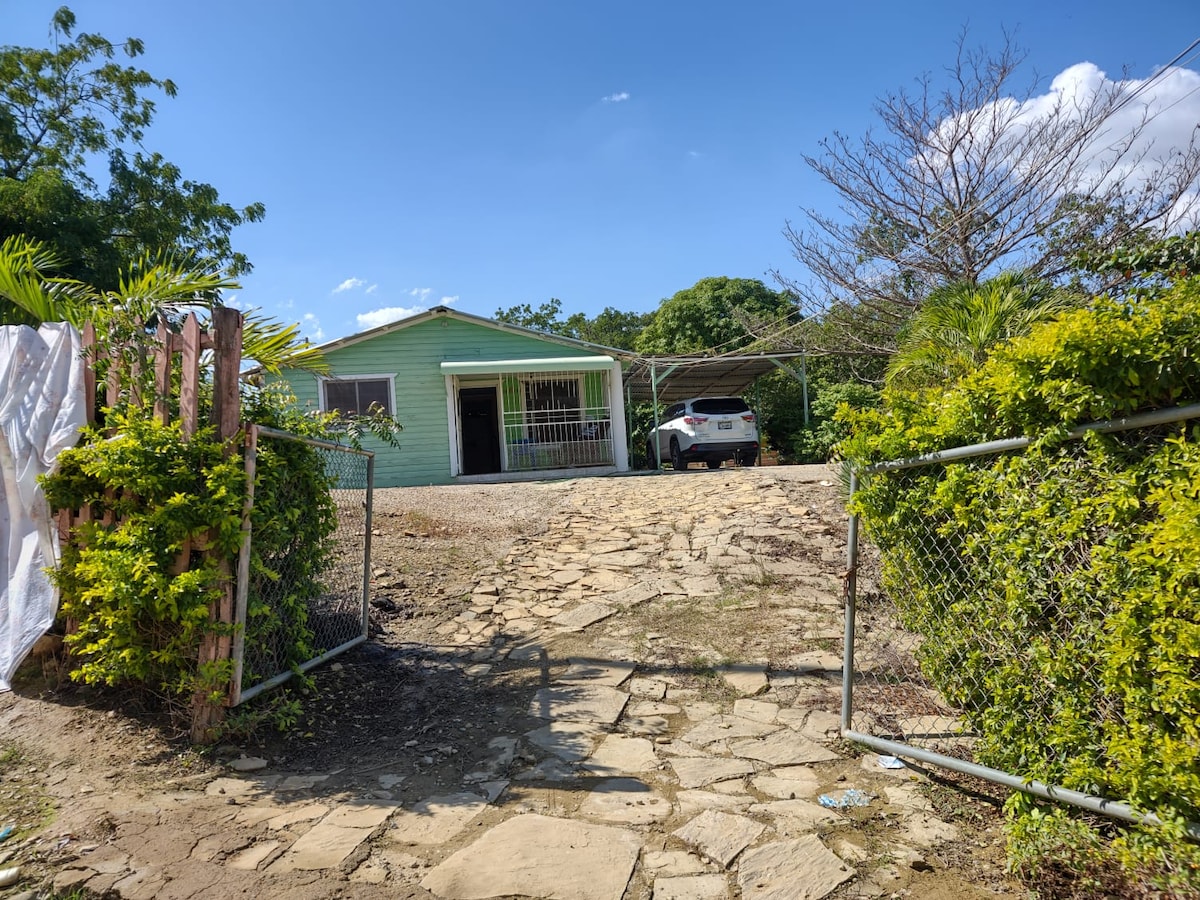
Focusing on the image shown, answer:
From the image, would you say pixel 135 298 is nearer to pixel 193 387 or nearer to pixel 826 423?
pixel 193 387

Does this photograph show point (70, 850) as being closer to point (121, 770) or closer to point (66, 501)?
point (121, 770)

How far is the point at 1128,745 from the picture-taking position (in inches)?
87.7

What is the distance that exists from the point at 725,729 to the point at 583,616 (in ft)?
7.10

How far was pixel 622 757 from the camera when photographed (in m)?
3.58

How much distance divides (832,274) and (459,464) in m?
9.61

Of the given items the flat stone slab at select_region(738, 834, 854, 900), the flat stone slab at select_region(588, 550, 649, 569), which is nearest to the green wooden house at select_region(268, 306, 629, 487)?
the flat stone slab at select_region(588, 550, 649, 569)

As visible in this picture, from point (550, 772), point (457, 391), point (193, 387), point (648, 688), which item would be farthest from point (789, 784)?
point (457, 391)

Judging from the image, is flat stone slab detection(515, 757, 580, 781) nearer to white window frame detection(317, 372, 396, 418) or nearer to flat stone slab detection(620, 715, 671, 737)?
flat stone slab detection(620, 715, 671, 737)

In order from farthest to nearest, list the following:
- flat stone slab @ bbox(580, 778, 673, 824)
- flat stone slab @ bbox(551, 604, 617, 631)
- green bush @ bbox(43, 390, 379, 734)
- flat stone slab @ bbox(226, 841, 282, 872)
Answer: flat stone slab @ bbox(551, 604, 617, 631), green bush @ bbox(43, 390, 379, 734), flat stone slab @ bbox(580, 778, 673, 824), flat stone slab @ bbox(226, 841, 282, 872)

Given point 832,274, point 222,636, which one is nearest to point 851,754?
point 222,636

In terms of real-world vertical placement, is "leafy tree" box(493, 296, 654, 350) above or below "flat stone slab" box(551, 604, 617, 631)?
above

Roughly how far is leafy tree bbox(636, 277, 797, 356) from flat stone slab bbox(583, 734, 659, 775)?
2320 cm

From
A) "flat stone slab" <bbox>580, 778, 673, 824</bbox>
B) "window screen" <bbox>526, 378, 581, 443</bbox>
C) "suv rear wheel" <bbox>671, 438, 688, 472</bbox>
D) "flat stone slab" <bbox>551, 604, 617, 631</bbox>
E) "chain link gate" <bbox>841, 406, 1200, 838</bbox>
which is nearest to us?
"chain link gate" <bbox>841, 406, 1200, 838</bbox>

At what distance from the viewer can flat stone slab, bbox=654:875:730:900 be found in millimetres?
2451
